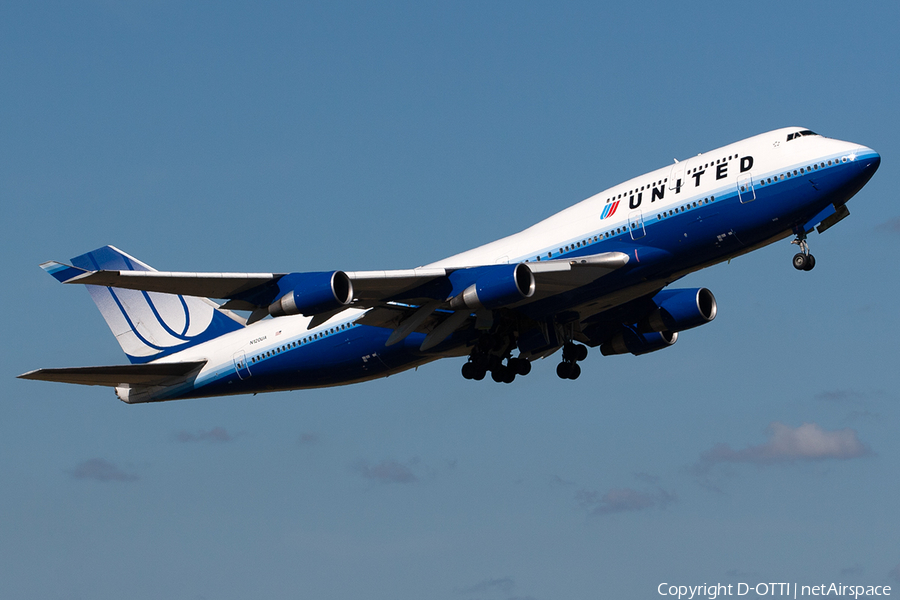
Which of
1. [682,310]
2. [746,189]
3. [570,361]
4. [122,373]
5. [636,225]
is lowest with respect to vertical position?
[570,361]

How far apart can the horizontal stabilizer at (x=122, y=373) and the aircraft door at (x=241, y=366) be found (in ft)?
5.69

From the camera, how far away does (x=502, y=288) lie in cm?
3303

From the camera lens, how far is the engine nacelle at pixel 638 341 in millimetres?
41784

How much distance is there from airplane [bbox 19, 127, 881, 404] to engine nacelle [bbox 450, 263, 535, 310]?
0.05 m

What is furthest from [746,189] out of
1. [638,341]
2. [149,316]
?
[149,316]

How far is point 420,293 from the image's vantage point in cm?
3588

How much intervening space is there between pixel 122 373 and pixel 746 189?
24329mm

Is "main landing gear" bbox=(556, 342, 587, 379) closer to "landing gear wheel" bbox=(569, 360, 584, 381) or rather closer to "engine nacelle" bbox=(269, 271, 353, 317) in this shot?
Result: "landing gear wheel" bbox=(569, 360, 584, 381)

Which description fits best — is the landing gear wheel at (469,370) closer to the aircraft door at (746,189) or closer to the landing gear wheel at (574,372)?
the landing gear wheel at (574,372)

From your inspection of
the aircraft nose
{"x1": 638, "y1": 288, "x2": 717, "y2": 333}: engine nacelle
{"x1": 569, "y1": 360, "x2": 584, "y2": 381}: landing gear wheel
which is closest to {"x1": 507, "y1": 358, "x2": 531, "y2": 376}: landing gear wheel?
{"x1": 569, "y1": 360, "x2": 584, "y2": 381}: landing gear wheel

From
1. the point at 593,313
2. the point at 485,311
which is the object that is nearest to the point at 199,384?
the point at 485,311

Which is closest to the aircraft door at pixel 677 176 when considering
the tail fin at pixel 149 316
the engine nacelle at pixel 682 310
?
the engine nacelle at pixel 682 310

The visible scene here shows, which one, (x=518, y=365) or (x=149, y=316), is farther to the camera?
(x=149, y=316)

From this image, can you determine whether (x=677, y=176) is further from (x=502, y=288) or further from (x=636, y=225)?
(x=502, y=288)
